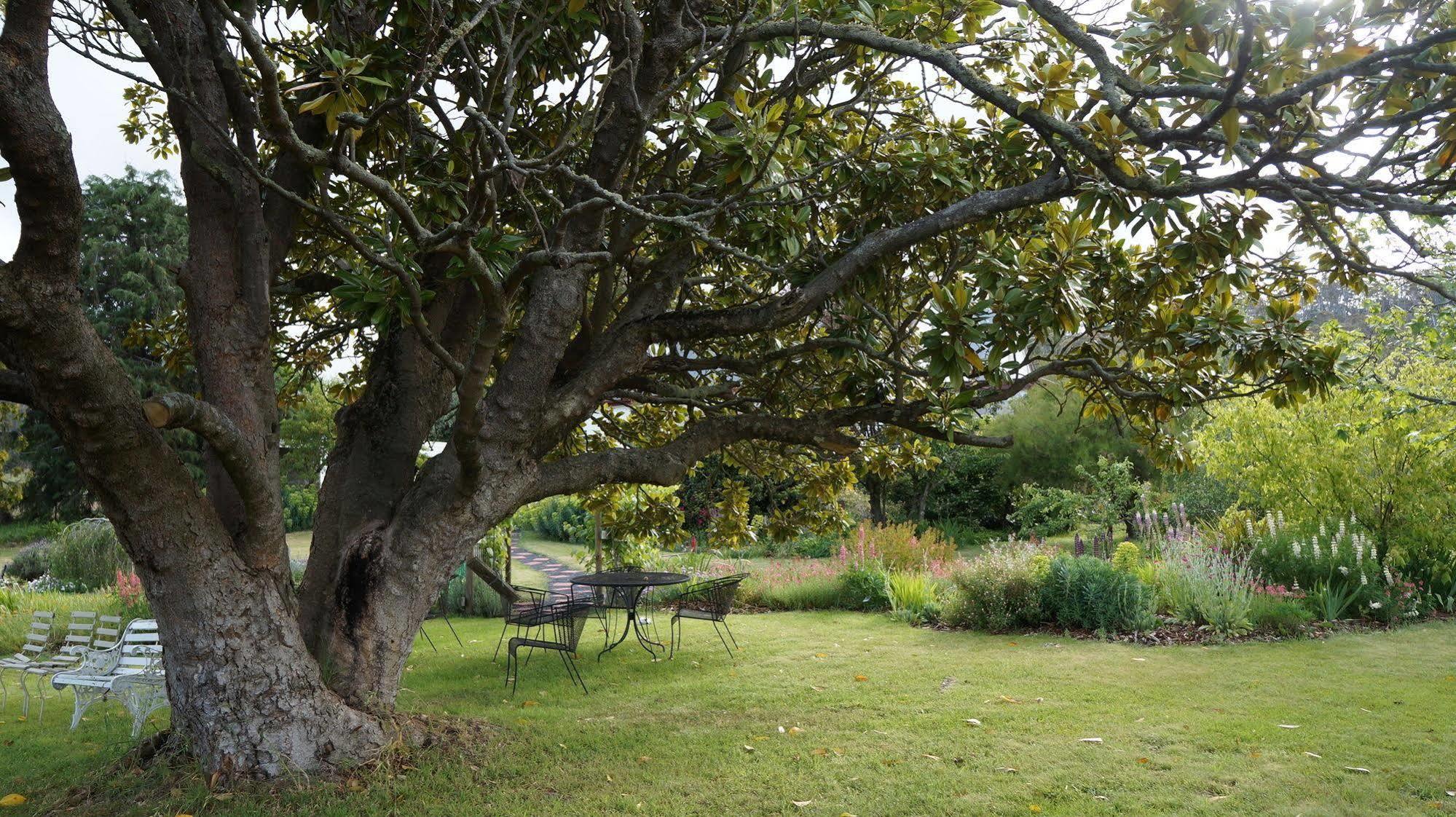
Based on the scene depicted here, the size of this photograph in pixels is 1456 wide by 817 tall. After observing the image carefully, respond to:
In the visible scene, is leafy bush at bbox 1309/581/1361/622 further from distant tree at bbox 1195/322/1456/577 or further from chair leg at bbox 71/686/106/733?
chair leg at bbox 71/686/106/733

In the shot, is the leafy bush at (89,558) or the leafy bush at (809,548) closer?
the leafy bush at (89,558)

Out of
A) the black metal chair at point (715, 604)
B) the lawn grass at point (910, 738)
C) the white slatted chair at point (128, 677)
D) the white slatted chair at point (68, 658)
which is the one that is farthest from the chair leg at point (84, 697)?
the black metal chair at point (715, 604)

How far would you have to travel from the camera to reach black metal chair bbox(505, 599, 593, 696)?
292 inches

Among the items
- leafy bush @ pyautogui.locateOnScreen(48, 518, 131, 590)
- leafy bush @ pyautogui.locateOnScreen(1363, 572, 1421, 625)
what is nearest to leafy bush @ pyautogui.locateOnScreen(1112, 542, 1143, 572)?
leafy bush @ pyautogui.locateOnScreen(1363, 572, 1421, 625)

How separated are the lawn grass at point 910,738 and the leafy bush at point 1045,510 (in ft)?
28.1

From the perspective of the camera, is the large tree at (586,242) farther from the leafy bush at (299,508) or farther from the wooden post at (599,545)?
the leafy bush at (299,508)

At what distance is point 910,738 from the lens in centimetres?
579

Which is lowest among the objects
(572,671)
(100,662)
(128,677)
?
(572,671)

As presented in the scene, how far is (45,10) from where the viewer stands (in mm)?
3264

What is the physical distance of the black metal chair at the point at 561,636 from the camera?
7406 mm

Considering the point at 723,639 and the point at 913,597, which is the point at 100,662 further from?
the point at 913,597

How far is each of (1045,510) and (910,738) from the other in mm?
13185

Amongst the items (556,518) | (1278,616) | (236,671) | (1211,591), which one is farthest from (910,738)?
(556,518)

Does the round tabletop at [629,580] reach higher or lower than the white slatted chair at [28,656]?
higher
